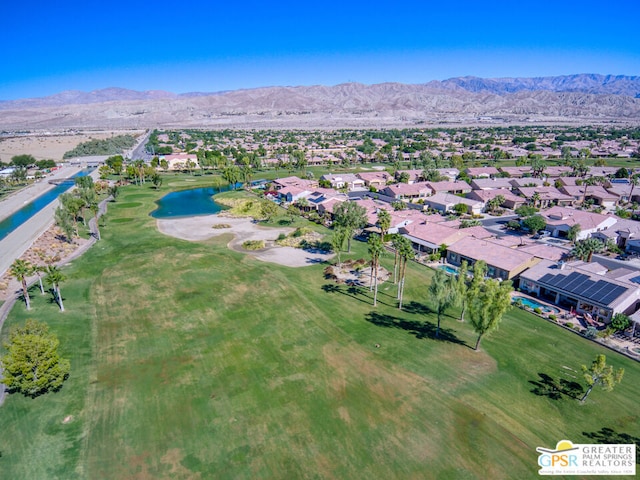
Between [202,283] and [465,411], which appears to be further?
[202,283]

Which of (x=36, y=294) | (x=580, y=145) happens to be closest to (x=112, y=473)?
(x=36, y=294)

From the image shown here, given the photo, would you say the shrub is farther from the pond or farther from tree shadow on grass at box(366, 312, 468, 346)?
the pond

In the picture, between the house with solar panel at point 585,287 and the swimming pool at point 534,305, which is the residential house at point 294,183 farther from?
the swimming pool at point 534,305

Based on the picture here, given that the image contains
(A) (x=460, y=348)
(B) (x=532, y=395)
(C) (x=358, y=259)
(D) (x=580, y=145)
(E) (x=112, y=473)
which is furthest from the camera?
(D) (x=580, y=145)

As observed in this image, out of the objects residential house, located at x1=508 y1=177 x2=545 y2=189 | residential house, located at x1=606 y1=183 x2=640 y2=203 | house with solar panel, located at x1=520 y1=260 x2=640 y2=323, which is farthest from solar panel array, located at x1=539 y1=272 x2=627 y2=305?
residential house, located at x1=508 y1=177 x2=545 y2=189

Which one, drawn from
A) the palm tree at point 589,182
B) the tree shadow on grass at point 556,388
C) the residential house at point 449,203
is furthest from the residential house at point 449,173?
the tree shadow on grass at point 556,388

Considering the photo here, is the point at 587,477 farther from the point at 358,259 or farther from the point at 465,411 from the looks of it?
the point at 358,259
